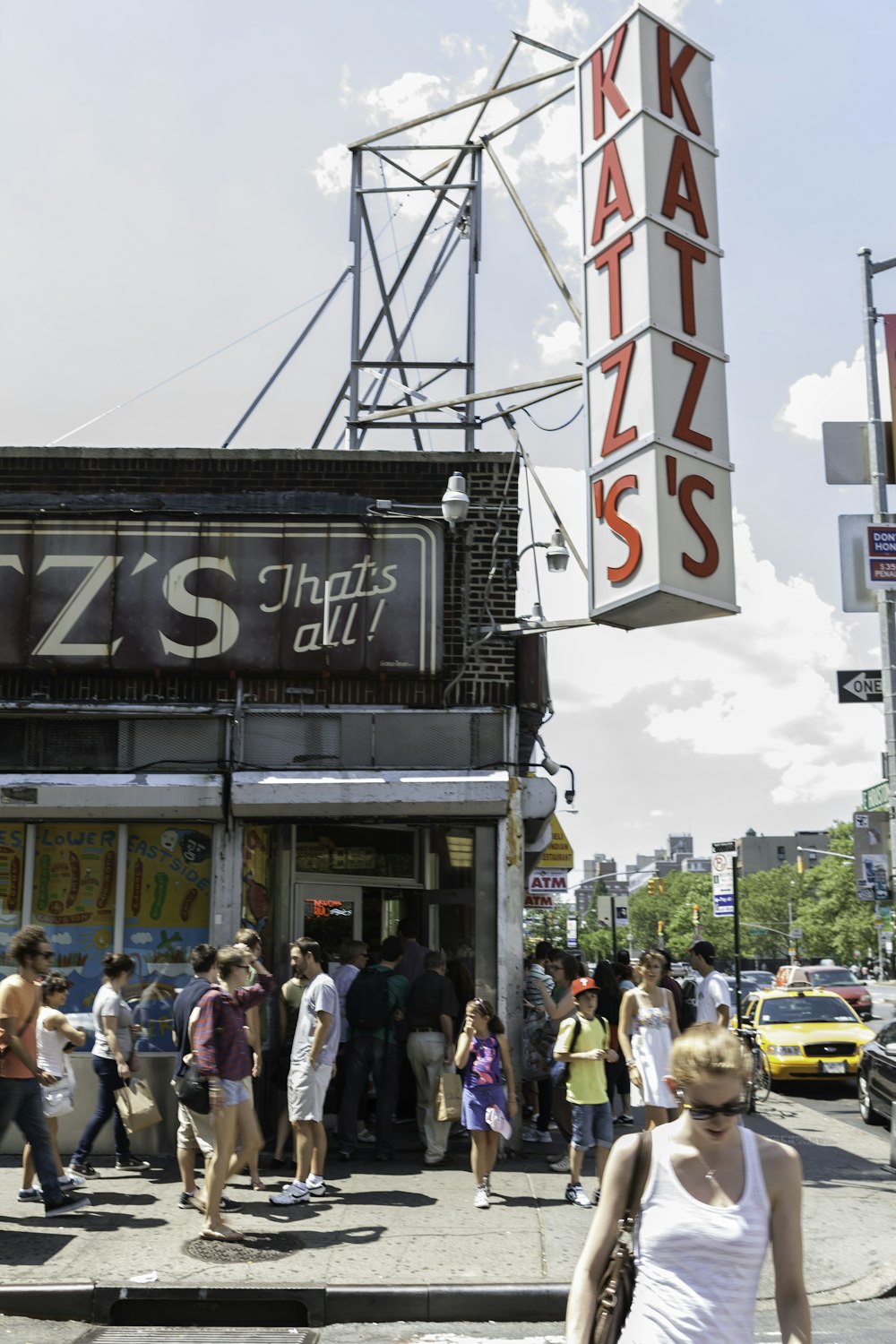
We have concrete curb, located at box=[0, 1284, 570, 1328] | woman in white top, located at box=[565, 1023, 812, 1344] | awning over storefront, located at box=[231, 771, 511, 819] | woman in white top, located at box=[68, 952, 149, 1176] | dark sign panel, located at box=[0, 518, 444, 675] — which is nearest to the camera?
woman in white top, located at box=[565, 1023, 812, 1344]

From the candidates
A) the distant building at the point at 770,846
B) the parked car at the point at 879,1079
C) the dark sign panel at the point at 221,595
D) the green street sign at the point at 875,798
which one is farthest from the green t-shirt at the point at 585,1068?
the distant building at the point at 770,846

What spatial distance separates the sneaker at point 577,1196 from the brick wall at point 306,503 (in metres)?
4.56

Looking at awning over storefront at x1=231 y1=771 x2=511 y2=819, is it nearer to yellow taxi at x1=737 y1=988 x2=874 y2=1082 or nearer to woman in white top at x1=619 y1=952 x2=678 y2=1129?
woman in white top at x1=619 y1=952 x2=678 y2=1129

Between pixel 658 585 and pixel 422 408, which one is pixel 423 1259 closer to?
pixel 658 585

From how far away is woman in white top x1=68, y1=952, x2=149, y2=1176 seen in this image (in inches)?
385

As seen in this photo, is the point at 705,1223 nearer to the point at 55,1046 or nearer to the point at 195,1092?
the point at 195,1092

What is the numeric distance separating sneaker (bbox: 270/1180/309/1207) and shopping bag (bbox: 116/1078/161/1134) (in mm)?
1547

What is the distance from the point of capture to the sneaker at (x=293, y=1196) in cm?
888

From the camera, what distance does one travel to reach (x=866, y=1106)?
1459 cm

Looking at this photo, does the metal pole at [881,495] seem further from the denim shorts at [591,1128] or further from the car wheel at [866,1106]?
the denim shorts at [591,1128]

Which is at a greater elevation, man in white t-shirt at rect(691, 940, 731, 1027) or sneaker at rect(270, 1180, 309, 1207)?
man in white t-shirt at rect(691, 940, 731, 1027)

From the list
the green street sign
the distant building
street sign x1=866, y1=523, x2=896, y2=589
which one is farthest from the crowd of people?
the distant building

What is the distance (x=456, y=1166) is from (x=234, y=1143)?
2.86 meters

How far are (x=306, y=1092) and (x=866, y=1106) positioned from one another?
8334 mm
